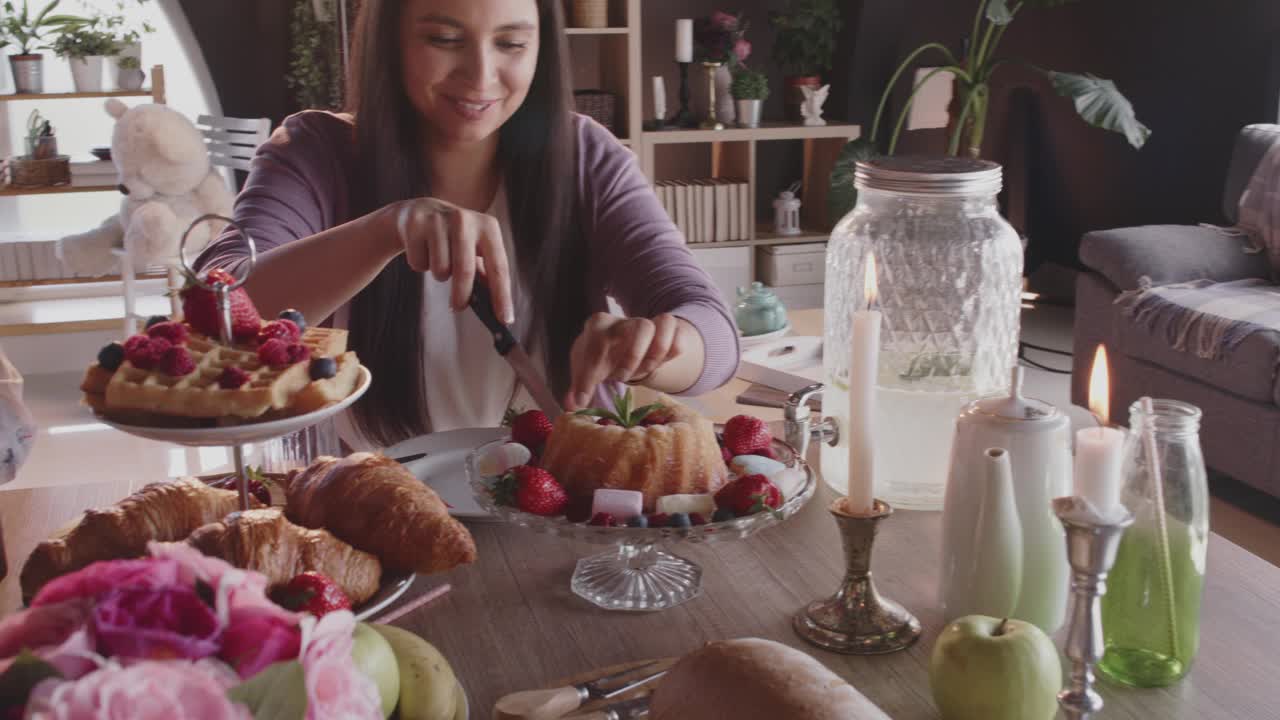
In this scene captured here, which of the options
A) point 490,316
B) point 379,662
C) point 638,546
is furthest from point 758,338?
point 379,662

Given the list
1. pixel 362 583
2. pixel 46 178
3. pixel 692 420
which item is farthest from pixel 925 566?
pixel 46 178

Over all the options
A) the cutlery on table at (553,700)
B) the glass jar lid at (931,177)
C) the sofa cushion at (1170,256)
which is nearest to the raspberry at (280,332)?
the cutlery on table at (553,700)

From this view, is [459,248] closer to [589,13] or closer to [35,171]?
[589,13]

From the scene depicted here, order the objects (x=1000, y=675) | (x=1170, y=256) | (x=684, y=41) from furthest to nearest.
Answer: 1. (x=684, y=41)
2. (x=1170, y=256)
3. (x=1000, y=675)

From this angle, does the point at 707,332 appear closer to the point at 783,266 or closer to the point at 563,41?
the point at 563,41

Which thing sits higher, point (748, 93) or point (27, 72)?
point (27, 72)

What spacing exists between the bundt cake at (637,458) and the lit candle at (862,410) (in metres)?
0.15

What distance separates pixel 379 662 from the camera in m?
0.68

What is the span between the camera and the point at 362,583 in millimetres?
830

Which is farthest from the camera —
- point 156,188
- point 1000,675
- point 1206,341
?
point 156,188

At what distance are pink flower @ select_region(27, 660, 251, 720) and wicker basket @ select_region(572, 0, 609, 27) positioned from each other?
4.33m

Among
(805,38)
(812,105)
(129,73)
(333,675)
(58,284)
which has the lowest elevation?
(58,284)

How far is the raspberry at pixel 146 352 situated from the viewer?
33.6 inches

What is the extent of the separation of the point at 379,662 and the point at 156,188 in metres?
3.95
